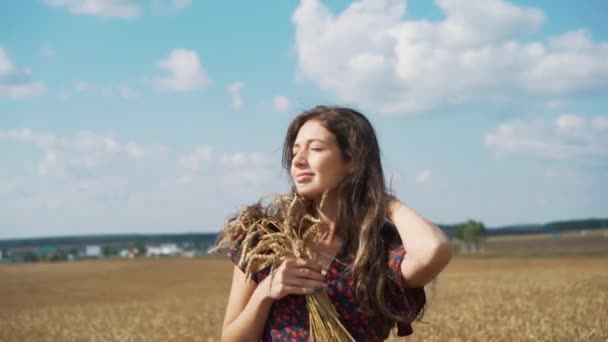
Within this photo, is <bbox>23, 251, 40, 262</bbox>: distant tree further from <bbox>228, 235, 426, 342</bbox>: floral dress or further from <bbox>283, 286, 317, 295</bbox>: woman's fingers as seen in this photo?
<bbox>283, 286, 317, 295</bbox>: woman's fingers

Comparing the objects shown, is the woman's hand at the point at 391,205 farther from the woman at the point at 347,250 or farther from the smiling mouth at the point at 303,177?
the smiling mouth at the point at 303,177

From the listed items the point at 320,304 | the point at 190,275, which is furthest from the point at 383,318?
the point at 190,275

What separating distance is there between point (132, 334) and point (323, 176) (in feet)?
19.5

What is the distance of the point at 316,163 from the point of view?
3.16 metres

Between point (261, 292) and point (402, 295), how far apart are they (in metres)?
0.62

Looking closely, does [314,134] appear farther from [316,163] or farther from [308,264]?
[308,264]

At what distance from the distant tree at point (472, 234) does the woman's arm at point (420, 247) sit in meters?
115

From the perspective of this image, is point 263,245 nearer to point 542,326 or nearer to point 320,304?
point 320,304

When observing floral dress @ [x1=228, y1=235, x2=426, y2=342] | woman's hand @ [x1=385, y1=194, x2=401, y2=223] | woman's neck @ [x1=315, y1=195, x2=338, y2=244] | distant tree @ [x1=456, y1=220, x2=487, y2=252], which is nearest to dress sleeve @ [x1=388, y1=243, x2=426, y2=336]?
floral dress @ [x1=228, y1=235, x2=426, y2=342]

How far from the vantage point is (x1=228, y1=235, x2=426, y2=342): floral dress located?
10.3 ft

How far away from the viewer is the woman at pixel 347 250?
3.09m

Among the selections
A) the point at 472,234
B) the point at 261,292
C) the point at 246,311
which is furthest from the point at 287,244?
the point at 472,234

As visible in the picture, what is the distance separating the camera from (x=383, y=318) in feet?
10.6

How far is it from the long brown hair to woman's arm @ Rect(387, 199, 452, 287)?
4.1 inches
